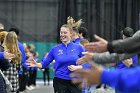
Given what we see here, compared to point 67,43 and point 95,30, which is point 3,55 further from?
point 95,30

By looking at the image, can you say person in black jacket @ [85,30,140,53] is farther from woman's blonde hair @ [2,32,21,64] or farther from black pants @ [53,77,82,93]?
woman's blonde hair @ [2,32,21,64]

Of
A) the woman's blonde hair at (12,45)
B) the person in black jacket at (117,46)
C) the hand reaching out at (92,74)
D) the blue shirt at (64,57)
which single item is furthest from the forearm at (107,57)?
the woman's blonde hair at (12,45)

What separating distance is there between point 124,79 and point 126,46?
4.13 feet

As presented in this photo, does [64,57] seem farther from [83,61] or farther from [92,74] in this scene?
[92,74]

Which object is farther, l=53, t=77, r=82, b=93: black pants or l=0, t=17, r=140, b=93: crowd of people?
l=53, t=77, r=82, b=93: black pants

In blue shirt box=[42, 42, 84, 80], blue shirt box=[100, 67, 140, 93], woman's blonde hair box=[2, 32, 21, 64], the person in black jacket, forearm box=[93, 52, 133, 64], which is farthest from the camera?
woman's blonde hair box=[2, 32, 21, 64]

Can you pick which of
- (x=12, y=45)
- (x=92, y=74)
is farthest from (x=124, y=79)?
(x=12, y=45)

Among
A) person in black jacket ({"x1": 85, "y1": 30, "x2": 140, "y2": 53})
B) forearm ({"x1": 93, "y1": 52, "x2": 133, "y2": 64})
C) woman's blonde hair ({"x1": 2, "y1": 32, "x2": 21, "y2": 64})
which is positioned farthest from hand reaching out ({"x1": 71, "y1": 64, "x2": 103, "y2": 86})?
woman's blonde hair ({"x1": 2, "y1": 32, "x2": 21, "y2": 64})

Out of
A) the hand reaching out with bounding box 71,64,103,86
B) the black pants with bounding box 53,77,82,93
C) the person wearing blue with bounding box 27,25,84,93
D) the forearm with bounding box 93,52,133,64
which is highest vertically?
the hand reaching out with bounding box 71,64,103,86

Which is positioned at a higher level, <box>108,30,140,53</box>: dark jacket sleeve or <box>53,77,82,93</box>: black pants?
<box>108,30,140,53</box>: dark jacket sleeve

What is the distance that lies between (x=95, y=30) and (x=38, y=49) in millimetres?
4589

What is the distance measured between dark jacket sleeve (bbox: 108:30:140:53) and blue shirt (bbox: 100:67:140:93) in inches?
43.6

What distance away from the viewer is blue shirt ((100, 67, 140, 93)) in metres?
3.01

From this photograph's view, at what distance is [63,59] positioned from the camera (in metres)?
8.56
